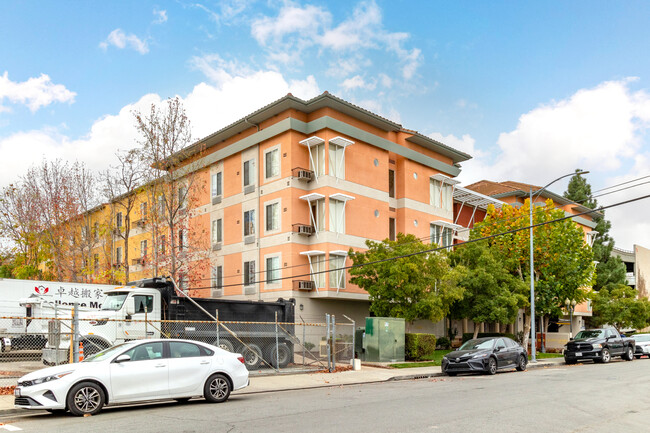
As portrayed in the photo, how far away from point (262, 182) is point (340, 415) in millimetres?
25194

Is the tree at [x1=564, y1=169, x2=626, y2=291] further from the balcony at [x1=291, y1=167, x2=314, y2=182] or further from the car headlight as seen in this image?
the car headlight

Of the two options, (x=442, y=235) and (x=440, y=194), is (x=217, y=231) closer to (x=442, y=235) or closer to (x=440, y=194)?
(x=442, y=235)

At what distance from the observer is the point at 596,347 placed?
30.2m

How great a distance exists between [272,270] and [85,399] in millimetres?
22645

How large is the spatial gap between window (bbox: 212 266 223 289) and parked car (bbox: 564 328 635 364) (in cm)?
2076

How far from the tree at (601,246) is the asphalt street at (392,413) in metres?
52.7

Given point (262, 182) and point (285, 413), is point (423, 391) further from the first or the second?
point (262, 182)

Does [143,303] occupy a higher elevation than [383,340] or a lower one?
higher

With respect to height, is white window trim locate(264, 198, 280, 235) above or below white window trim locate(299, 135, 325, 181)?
below

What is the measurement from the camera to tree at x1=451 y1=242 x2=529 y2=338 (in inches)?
1389

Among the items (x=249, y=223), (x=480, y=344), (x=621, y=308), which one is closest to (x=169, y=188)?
(x=249, y=223)

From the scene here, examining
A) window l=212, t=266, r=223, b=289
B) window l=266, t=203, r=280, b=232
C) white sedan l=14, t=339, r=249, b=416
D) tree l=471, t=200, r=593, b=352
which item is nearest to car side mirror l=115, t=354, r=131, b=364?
white sedan l=14, t=339, r=249, b=416

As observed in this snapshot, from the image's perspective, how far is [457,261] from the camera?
1491 inches

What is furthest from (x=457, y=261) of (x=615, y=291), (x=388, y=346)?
(x=615, y=291)
